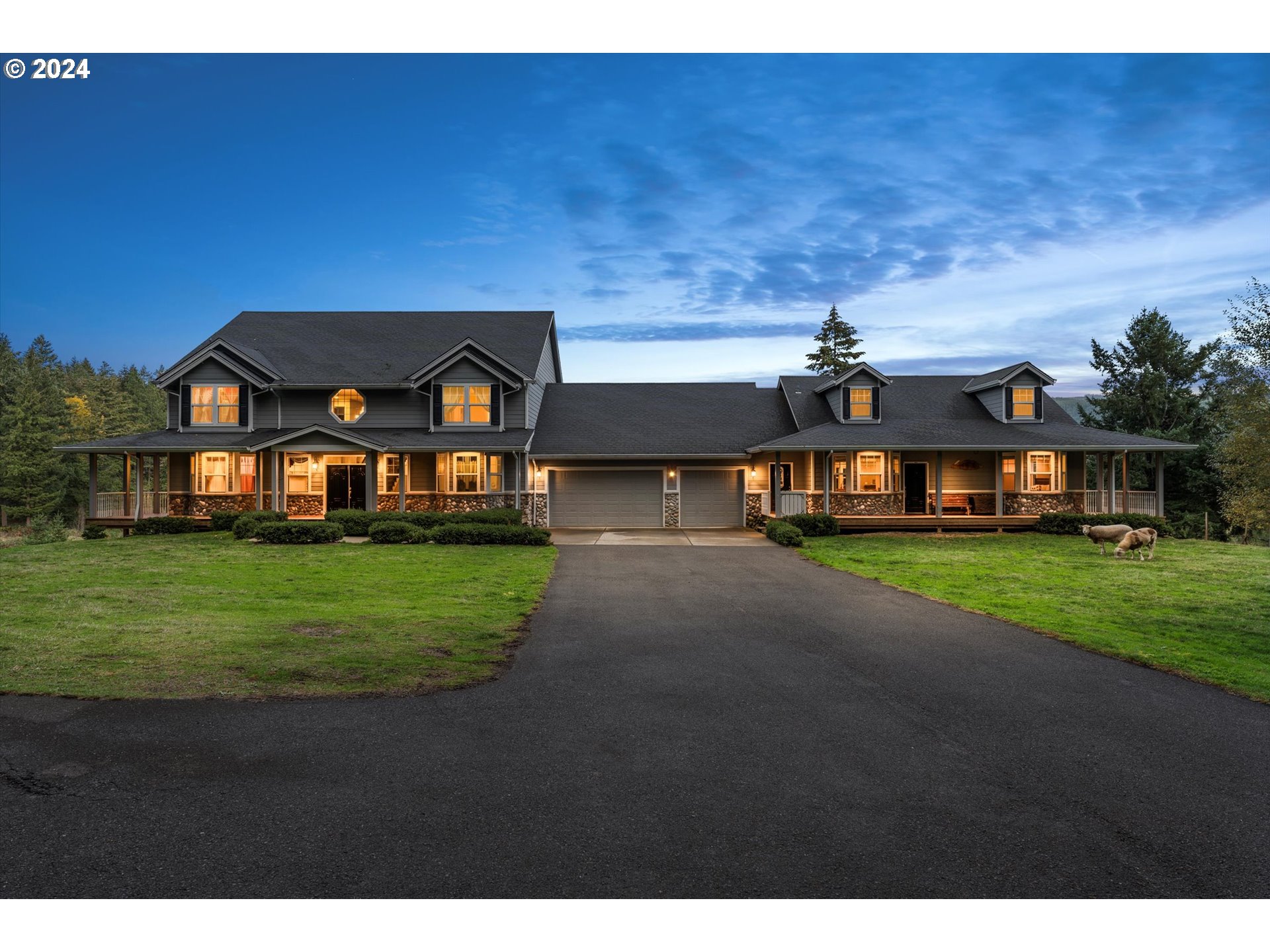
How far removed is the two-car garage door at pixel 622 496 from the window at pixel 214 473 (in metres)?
12.1

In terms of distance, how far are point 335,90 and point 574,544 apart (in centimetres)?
1316

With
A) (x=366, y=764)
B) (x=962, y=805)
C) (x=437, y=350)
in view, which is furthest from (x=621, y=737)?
(x=437, y=350)

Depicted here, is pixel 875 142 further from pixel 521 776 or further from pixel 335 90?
pixel 521 776

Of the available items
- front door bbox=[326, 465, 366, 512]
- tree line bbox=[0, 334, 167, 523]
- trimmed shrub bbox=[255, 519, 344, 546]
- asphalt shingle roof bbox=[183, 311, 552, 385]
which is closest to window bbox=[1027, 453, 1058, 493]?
asphalt shingle roof bbox=[183, 311, 552, 385]

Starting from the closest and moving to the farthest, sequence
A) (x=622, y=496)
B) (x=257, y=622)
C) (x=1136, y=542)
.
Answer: (x=257, y=622), (x=1136, y=542), (x=622, y=496)

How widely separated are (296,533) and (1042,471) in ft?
88.0

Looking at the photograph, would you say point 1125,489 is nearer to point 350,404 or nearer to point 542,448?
point 542,448

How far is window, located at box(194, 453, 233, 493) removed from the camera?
24.8m

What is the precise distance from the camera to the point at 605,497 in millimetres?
27203

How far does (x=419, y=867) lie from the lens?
11.1 ft

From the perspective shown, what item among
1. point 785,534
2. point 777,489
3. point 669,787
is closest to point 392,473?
point 777,489

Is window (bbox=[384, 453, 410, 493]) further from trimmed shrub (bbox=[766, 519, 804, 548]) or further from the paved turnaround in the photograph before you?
the paved turnaround

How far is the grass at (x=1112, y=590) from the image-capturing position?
801 centimetres

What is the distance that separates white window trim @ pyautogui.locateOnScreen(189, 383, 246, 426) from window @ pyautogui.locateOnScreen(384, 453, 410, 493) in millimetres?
6297
